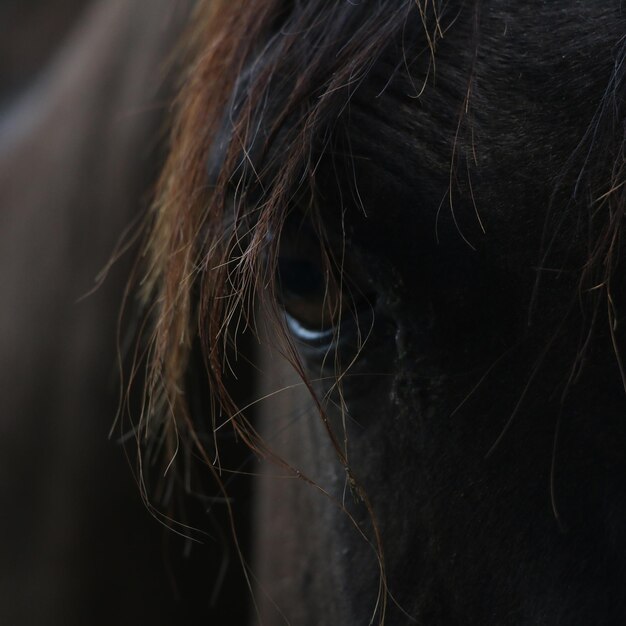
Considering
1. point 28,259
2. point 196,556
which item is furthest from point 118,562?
point 28,259

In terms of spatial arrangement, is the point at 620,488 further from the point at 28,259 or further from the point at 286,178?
the point at 28,259

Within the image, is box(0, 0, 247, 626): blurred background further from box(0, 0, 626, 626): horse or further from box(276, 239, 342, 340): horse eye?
box(276, 239, 342, 340): horse eye

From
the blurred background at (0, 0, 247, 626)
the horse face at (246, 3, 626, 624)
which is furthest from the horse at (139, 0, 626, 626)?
the blurred background at (0, 0, 247, 626)

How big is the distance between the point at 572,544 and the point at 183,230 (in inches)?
16.7

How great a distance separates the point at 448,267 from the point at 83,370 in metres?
0.70

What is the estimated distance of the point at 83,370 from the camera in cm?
119

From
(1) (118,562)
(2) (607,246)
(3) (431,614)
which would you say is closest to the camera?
(2) (607,246)

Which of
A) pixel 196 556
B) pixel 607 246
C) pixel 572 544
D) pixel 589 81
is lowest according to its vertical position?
pixel 196 556

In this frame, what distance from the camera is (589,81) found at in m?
0.61

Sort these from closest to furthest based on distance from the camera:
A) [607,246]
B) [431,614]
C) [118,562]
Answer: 1. [607,246]
2. [431,614]
3. [118,562]

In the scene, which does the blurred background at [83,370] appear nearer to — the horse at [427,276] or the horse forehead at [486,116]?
the horse at [427,276]

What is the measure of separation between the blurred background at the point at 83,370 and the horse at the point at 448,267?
45 centimetres

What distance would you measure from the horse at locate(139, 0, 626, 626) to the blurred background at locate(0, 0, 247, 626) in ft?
1.48

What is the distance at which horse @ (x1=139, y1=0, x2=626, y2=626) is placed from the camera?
23.7 inches
